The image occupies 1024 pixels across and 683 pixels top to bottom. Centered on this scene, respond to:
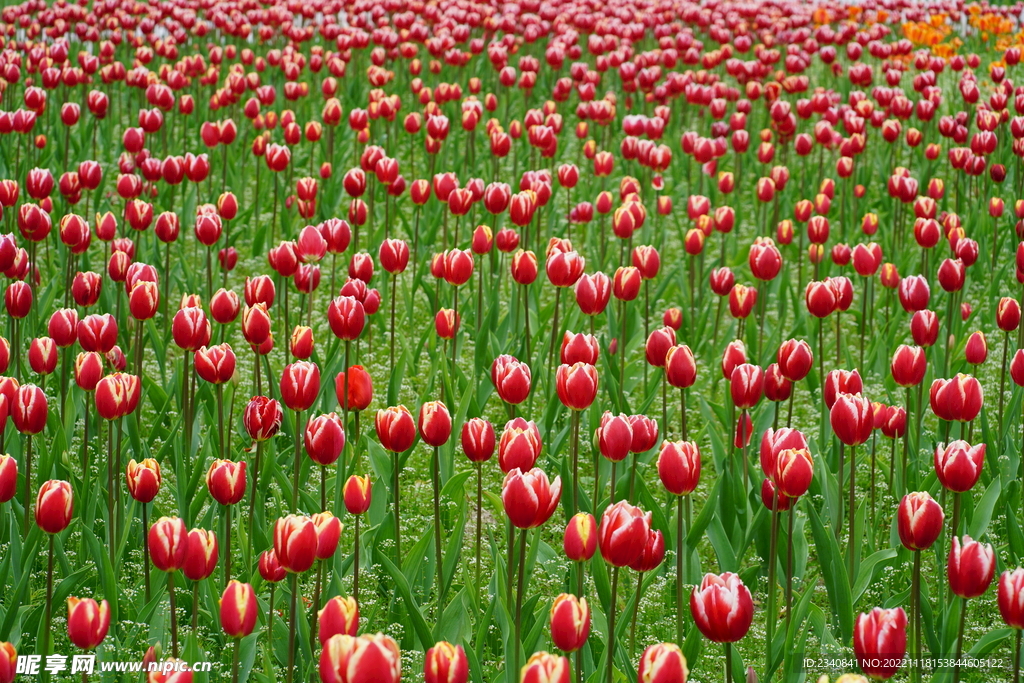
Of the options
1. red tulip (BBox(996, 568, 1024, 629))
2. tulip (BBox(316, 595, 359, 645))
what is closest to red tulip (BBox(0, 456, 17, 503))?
tulip (BBox(316, 595, 359, 645))

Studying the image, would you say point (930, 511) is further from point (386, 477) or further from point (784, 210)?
point (784, 210)

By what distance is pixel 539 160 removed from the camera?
909 centimetres

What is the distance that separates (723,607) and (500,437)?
2444 mm

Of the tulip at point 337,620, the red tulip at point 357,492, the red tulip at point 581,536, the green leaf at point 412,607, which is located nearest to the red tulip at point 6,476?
the red tulip at point 357,492

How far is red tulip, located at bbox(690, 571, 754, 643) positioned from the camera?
2158mm

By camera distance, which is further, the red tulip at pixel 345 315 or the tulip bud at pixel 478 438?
the red tulip at pixel 345 315

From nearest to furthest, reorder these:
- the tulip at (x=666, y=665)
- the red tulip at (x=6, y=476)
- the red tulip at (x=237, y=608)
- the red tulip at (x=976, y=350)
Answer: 1. the tulip at (x=666, y=665)
2. the red tulip at (x=237, y=608)
3. the red tulip at (x=6, y=476)
4. the red tulip at (x=976, y=350)

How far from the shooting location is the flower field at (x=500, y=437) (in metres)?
2.62

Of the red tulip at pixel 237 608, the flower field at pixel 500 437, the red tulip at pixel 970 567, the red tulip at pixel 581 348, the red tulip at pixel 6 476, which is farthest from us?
the red tulip at pixel 581 348

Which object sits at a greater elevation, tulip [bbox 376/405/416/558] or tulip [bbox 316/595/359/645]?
tulip [bbox 376/405/416/558]

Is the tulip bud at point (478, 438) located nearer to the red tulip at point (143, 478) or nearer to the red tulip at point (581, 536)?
the red tulip at point (581, 536)

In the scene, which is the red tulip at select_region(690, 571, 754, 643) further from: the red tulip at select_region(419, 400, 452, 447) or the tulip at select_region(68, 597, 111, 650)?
the tulip at select_region(68, 597, 111, 650)

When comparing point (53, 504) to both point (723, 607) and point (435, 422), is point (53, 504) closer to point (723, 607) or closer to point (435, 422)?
point (435, 422)

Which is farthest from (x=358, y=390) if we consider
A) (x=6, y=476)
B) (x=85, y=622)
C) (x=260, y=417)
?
(x=85, y=622)
